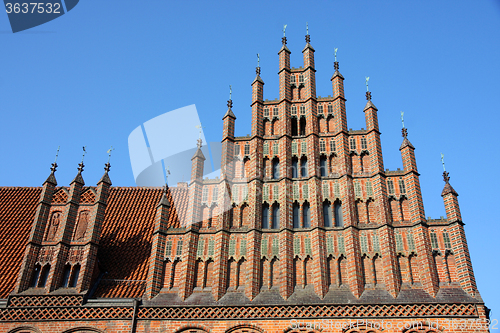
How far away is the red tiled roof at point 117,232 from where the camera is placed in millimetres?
18391

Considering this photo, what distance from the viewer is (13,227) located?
72.6 feet

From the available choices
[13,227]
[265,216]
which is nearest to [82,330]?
[265,216]

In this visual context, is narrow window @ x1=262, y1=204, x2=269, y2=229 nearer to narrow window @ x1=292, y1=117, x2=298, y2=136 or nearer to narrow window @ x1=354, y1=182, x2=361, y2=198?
narrow window @ x1=354, y1=182, x2=361, y2=198

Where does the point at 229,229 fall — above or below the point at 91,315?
above

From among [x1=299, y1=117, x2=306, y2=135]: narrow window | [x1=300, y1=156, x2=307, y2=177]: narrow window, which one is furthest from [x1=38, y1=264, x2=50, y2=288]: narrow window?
[x1=299, y1=117, x2=306, y2=135]: narrow window

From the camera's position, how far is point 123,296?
1745cm

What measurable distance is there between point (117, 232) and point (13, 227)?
481 cm

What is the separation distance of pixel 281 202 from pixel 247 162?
236 centimetres

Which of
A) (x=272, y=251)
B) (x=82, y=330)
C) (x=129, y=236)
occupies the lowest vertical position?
(x=82, y=330)

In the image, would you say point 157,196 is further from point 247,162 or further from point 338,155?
point 338,155

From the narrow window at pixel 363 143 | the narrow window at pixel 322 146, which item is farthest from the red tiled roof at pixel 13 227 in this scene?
the narrow window at pixel 363 143

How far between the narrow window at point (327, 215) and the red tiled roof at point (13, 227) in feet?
38.3

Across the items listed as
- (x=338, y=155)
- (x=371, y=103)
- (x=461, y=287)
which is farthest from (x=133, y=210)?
(x=461, y=287)

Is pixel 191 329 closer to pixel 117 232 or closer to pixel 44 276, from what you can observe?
pixel 44 276
